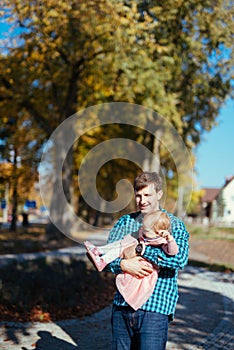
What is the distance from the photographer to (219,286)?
12.4 meters

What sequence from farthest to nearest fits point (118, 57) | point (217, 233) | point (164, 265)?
point (217, 233), point (118, 57), point (164, 265)

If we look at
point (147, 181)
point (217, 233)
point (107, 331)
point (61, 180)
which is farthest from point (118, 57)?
point (217, 233)

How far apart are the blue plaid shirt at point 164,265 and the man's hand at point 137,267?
0.06 meters

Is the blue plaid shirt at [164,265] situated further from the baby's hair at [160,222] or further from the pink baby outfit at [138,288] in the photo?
the baby's hair at [160,222]

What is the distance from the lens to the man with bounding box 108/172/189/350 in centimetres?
347

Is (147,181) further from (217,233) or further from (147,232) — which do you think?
(217,233)

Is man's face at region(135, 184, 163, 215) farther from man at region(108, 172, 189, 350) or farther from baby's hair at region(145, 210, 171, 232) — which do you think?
baby's hair at region(145, 210, 171, 232)

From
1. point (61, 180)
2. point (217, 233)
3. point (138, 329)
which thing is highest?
point (61, 180)

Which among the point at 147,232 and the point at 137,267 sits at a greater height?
the point at 147,232

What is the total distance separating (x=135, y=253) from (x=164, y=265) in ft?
0.75

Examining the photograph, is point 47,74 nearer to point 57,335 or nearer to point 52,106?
point 52,106

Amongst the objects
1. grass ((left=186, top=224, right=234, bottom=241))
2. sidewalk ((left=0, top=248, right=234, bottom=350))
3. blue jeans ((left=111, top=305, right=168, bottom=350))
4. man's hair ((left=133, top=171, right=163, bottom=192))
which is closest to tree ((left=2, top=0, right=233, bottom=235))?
sidewalk ((left=0, top=248, right=234, bottom=350))

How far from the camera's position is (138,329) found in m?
3.55

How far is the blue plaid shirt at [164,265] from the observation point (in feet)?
11.3
